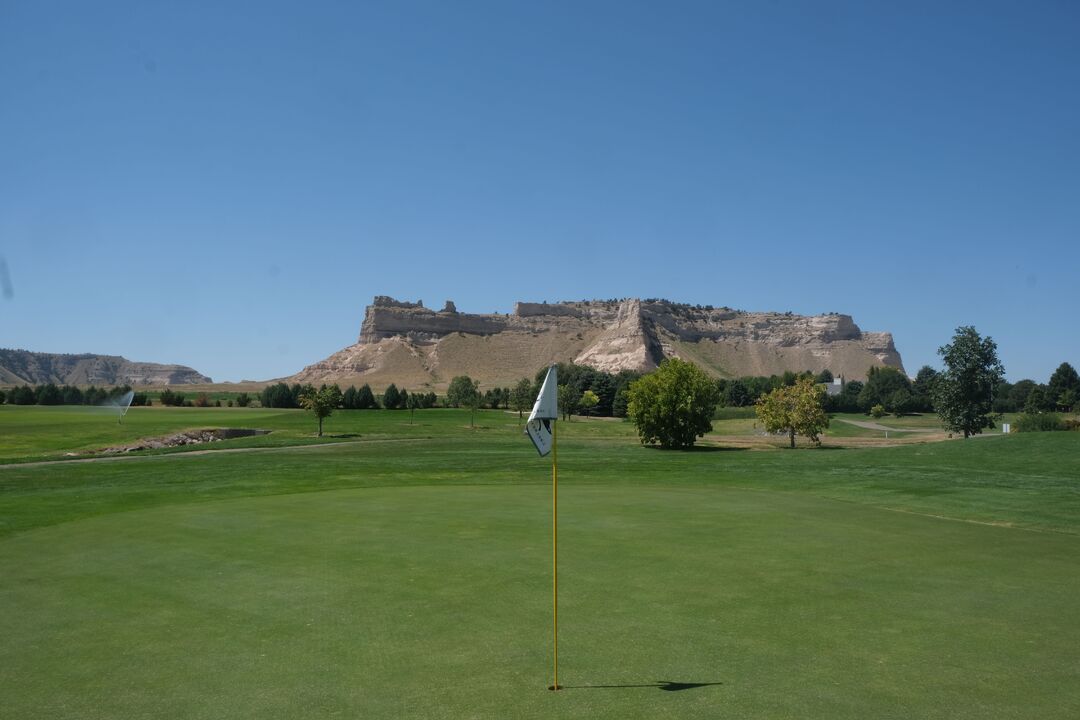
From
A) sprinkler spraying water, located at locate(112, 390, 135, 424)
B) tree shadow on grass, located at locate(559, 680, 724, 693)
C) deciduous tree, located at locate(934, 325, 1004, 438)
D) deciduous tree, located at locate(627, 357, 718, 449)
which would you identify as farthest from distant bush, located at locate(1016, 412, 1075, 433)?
sprinkler spraying water, located at locate(112, 390, 135, 424)

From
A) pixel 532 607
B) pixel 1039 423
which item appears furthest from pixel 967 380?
pixel 532 607

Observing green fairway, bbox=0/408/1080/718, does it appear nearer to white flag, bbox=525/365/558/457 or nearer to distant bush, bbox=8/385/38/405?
white flag, bbox=525/365/558/457

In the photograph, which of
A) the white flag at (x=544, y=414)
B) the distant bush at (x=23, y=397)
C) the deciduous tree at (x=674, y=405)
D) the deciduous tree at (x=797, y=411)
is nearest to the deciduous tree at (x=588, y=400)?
the deciduous tree at (x=797, y=411)

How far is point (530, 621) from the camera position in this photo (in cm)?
934

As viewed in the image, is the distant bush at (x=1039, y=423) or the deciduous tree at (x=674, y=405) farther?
the distant bush at (x=1039, y=423)

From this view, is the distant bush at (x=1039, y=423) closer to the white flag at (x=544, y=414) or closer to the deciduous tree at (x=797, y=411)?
the deciduous tree at (x=797, y=411)

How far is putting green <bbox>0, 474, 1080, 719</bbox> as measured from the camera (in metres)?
7.02

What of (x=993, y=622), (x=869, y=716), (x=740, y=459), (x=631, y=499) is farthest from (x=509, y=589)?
(x=740, y=459)

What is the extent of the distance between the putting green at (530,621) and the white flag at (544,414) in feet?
7.27

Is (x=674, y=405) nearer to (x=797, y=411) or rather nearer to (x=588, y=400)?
(x=797, y=411)

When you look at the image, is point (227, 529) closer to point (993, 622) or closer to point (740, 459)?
point (993, 622)

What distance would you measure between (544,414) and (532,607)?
3.33m

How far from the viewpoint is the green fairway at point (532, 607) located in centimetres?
708

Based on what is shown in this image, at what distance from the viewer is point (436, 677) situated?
746 centimetres
